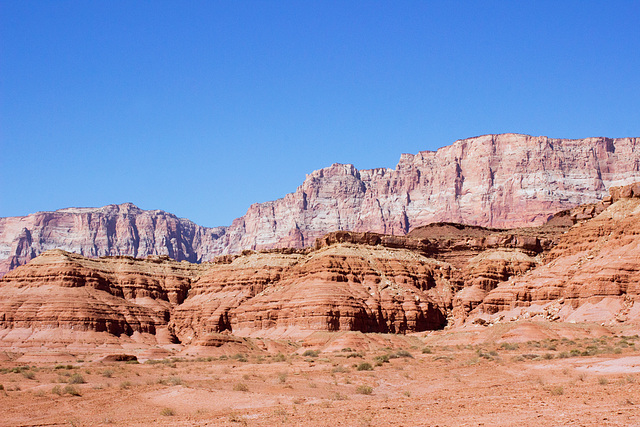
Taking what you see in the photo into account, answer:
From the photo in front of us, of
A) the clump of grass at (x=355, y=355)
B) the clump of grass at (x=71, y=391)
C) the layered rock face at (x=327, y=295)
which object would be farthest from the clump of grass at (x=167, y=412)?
the layered rock face at (x=327, y=295)

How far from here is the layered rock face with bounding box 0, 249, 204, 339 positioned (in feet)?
318

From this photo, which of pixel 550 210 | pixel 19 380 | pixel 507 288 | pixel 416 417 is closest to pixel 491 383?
pixel 416 417

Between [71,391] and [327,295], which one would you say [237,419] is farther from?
[327,295]

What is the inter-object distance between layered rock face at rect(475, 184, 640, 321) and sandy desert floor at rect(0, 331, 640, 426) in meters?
13.1

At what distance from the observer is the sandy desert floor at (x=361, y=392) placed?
84.3ft

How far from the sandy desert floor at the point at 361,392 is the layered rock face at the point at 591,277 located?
1310cm

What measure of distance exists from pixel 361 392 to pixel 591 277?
40740 mm

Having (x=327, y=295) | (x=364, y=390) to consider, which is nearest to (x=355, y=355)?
(x=364, y=390)

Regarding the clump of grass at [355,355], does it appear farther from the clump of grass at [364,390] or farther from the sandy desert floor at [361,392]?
the clump of grass at [364,390]

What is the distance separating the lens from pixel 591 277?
68.7 m

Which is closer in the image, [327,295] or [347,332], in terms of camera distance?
[347,332]

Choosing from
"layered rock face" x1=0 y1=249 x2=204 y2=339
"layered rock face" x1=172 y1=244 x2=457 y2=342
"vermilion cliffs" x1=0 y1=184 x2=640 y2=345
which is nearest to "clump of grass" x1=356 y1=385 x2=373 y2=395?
"vermilion cliffs" x1=0 y1=184 x2=640 y2=345

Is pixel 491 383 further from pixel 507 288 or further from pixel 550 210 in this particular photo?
pixel 550 210

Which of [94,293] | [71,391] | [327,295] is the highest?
[94,293]
